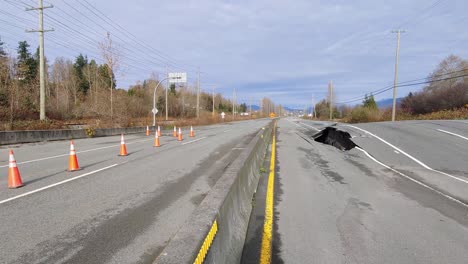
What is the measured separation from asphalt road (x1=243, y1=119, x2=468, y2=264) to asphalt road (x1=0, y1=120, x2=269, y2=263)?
1487 mm

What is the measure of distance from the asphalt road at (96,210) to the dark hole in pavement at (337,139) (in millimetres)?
9532

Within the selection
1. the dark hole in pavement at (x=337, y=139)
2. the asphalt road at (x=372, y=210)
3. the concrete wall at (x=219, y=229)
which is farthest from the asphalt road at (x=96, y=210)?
the dark hole in pavement at (x=337, y=139)

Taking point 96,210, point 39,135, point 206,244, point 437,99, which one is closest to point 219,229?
point 206,244

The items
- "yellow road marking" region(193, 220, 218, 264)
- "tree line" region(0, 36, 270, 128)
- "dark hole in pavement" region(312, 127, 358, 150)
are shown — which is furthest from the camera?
"tree line" region(0, 36, 270, 128)

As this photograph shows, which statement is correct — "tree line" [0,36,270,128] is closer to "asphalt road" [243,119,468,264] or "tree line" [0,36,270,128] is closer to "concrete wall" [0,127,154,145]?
"concrete wall" [0,127,154,145]

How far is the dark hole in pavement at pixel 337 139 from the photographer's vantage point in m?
16.1

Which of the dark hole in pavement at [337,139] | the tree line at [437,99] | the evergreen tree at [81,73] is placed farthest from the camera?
the evergreen tree at [81,73]

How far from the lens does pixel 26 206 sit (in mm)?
5328

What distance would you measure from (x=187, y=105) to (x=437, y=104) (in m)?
66.2

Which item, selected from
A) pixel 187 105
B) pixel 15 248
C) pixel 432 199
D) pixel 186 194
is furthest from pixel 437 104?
pixel 187 105

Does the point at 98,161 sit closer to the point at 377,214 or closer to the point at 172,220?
the point at 172,220

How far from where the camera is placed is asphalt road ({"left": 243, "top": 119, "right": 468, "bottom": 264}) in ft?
12.6

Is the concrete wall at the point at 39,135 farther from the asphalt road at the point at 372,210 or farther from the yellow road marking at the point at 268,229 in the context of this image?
the yellow road marking at the point at 268,229

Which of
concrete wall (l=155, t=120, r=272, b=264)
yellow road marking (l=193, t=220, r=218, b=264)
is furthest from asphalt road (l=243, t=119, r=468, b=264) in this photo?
yellow road marking (l=193, t=220, r=218, b=264)
